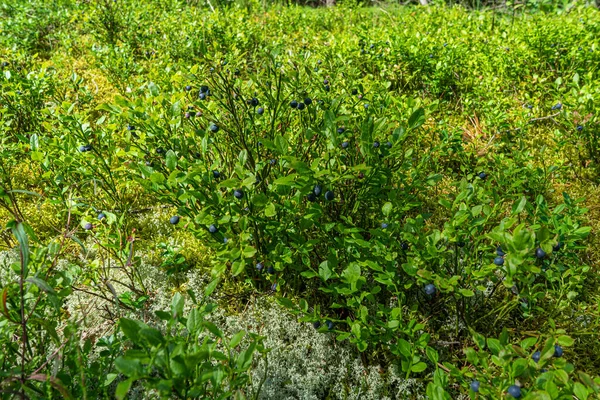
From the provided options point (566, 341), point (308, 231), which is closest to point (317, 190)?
point (308, 231)

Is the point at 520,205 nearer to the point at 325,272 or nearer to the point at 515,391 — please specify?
the point at 515,391

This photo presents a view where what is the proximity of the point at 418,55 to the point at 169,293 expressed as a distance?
2.91m

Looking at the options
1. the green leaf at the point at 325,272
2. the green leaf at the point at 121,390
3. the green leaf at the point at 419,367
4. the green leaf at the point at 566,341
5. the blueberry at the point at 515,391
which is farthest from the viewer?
the green leaf at the point at 325,272

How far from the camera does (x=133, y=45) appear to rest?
4688 mm

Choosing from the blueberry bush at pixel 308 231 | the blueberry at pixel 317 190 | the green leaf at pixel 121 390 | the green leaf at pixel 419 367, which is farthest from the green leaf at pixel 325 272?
the green leaf at pixel 121 390

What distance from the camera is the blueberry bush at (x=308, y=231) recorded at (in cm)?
131

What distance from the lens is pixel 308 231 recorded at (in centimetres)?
211

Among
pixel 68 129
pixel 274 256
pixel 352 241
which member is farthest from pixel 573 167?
pixel 68 129

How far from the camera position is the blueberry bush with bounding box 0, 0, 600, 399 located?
1310 millimetres

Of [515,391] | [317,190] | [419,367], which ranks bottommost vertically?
[419,367]

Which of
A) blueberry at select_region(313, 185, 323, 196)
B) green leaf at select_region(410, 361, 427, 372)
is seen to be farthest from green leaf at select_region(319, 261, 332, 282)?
green leaf at select_region(410, 361, 427, 372)

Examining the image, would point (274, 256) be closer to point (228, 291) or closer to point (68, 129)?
point (228, 291)

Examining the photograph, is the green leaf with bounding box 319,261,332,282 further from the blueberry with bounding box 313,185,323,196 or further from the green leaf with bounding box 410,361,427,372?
the green leaf with bounding box 410,361,427,372

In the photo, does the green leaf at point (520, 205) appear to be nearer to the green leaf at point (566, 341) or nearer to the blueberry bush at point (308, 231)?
the blueberry bush at point (308, 231)
